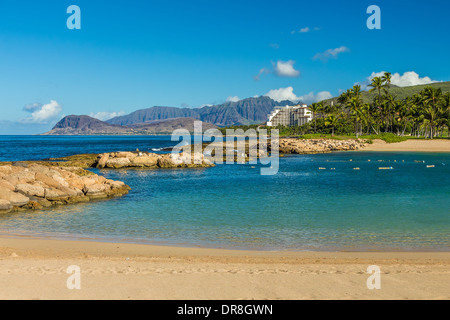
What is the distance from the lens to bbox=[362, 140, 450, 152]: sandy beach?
88.2 meters

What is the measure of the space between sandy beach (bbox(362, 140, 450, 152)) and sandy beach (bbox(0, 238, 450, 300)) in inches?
3362

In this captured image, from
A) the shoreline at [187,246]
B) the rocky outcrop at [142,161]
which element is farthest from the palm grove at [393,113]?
the shoreline at [187,246]

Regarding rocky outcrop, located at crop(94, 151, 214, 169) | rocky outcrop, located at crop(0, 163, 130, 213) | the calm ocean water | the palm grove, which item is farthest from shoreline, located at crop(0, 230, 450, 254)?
the palm grove

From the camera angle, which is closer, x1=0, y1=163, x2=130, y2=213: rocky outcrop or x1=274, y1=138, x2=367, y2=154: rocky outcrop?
x1=0, y1=163, x2=130, y2=213: rocky outcrop

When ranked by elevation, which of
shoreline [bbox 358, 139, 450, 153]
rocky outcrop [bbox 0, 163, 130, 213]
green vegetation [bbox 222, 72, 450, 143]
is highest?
green vegetation [bbox 222, 72, 450, 143]

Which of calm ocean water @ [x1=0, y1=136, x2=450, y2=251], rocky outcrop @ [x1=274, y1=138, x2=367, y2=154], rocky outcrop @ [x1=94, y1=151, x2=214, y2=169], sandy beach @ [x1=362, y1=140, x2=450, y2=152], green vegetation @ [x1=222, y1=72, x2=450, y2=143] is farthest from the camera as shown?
green vegetation @ [x1=222, y1=72, x2=450, y2=143]

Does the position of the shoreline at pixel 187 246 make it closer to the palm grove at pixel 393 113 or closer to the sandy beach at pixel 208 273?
the sandy beach at pixel 208 273

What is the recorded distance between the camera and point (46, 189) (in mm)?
24531

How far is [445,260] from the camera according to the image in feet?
39.3

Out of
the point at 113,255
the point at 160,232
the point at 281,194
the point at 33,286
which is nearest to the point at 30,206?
the point at 160,232

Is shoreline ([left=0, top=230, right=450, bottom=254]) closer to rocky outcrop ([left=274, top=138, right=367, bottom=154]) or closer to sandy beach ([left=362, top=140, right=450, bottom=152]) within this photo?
rocky outcrop ([left=274, top=138, right=367, bottom=154])

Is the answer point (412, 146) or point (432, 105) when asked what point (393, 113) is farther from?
point (412, 146)
